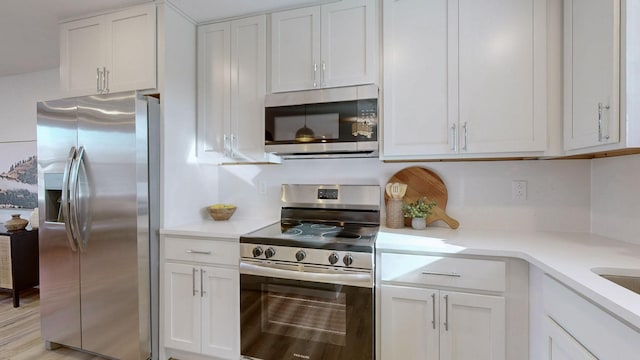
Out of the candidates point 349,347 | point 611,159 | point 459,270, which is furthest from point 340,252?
point 611,159

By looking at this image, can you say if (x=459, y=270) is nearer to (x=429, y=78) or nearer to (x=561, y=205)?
(x=561, y=205)

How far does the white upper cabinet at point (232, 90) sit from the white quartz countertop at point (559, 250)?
1201 millimetres

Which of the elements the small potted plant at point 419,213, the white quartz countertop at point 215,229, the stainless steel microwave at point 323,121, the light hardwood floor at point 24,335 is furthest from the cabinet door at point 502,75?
the light hardwood floor at point 24,335

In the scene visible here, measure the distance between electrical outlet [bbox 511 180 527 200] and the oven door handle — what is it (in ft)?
3.91

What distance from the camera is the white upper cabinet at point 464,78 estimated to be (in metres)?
1.62

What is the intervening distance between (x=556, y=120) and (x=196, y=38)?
250 centimetres

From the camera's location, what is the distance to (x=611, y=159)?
1.61 m

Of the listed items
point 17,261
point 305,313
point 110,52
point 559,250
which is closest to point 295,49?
point 110,52

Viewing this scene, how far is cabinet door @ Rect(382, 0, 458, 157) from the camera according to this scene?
1.73 m

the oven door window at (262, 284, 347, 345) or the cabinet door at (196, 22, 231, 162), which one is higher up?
the cabinet door at (196, 22, 231, 162)

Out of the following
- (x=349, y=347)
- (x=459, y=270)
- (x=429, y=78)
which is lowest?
(x=349, y=347)

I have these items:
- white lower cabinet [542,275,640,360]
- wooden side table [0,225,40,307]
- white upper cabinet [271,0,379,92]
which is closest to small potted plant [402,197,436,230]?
white lower cabinet [542,275,640,360]

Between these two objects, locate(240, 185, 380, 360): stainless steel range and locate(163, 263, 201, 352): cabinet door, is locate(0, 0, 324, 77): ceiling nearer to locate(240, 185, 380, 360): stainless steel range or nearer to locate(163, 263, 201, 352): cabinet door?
locate(240, 185, 380, 360): stainless steel range

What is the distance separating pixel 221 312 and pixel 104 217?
98cm
